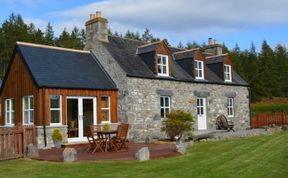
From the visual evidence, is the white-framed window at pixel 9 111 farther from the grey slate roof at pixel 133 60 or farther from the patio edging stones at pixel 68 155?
the patio edging stones at pixel 68 155

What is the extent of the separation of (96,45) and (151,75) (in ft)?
12.5

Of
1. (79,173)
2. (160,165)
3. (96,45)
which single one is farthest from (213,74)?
(79,173)

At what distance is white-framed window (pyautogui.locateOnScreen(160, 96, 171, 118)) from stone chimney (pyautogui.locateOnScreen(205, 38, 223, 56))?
36.2 feet

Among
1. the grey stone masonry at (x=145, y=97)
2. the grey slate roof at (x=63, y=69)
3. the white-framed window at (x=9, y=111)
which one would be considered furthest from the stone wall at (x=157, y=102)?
the white-framed window at (x=9, y=111)

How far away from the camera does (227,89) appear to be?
92.1 ft

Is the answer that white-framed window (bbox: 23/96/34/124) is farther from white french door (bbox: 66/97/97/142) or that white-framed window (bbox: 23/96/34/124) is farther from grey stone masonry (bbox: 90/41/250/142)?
grey stone masonry (bbox: 90/41/250/142)

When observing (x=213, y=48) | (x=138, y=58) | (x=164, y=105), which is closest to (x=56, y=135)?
(x=164, y=105)

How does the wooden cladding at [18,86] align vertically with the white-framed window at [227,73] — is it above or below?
below

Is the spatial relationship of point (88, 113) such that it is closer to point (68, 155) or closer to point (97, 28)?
point (97, 28)

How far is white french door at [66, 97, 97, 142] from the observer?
776 inches

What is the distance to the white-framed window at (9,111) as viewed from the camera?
20.8 meters

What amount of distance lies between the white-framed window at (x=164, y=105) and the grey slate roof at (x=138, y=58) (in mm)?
1225

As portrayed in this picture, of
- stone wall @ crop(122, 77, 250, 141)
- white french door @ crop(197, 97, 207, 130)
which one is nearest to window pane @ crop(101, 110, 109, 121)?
stone wall @ crop(122, 77, 250, 141)

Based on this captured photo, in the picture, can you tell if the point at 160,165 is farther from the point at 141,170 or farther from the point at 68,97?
the point at 68,97
